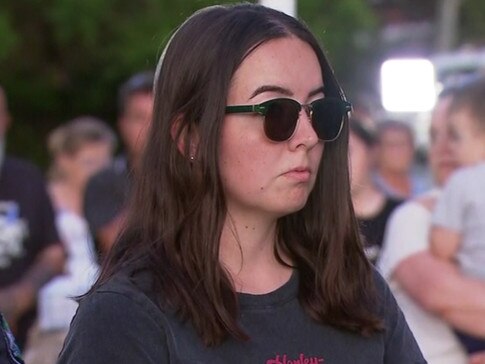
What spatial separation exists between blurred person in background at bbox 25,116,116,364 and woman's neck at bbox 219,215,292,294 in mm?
3138

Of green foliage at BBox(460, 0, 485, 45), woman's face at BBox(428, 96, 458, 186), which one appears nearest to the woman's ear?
woman's face at BBox(428, 96, 458, 186)

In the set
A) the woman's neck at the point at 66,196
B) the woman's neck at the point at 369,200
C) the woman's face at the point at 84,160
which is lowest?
the woman's neck at the point at 66,196

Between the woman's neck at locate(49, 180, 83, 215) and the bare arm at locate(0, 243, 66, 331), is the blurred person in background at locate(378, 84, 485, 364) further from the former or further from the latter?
the woman's neck at locate(49, 180, 83, 215)

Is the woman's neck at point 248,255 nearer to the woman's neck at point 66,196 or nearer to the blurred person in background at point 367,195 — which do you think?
the blurred person in background at point 367,195

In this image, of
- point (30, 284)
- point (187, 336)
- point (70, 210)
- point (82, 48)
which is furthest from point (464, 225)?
point (82, 48)

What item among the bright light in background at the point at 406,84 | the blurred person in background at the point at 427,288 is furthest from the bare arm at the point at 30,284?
the bright light in background at the point at 406,84

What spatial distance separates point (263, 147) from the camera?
89.7 inches

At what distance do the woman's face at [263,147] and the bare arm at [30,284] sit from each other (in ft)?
10.8

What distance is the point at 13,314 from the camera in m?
5.52

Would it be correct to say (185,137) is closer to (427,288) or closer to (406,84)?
(427,288)

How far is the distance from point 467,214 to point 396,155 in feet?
13.4

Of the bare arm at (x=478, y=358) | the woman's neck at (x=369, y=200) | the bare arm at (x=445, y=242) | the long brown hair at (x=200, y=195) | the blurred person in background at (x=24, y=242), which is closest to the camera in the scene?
the long brown hair at (x=200, y=195)

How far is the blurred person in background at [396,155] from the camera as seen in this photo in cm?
787

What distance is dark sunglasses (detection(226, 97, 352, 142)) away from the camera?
7.41 ft
